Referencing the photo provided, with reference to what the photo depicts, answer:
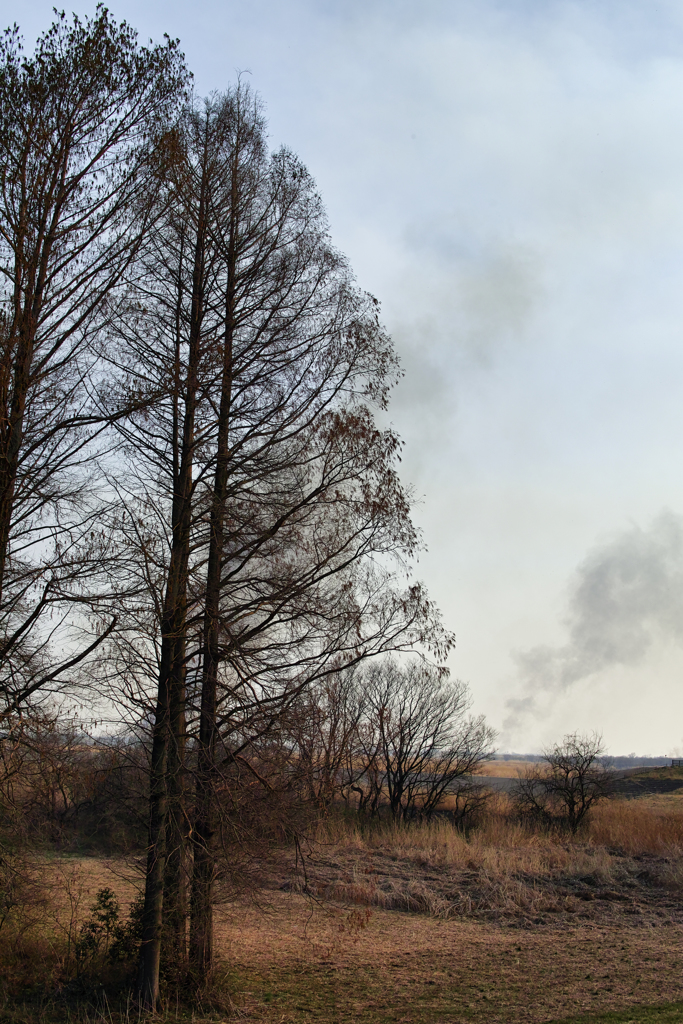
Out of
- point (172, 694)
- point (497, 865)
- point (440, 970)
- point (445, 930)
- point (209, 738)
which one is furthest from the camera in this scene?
point (497, 865)

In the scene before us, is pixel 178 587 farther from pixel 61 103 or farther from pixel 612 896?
pixel 612 896

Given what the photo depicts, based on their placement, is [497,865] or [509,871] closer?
[509,871]

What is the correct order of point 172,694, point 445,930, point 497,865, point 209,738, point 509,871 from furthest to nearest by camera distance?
point 497,865 < point 509,871 < point 445,930 < point 209,738 < point 172,694

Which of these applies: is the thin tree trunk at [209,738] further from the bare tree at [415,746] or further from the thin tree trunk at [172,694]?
the bare tree at [415,746]

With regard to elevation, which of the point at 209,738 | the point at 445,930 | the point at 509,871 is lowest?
the point at 445,930

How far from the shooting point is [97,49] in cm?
764

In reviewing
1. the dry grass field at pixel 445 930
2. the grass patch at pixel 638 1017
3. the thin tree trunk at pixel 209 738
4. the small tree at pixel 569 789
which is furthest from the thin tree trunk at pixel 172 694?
the small tree at pixel 569 789

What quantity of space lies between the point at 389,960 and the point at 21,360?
882 centimetres

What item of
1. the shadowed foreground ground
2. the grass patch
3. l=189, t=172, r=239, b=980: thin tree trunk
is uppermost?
l=189, t=172, r=239, b=980: thin tree trunk

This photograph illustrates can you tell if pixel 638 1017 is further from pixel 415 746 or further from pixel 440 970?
pixel 415 746

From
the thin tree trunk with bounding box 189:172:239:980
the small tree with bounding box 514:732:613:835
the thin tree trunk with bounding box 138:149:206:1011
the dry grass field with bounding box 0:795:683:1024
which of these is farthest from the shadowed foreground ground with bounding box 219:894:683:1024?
the small tree with bounding box 514:732:613:835

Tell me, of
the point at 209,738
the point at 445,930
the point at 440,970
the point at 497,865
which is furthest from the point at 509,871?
the point at 209,738

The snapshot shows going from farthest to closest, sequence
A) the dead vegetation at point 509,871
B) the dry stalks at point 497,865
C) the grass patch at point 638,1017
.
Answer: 1. the dry stalks at point 497,865
2. the dead vegetation at point 509,871
3. the grass patch at point 638,1017

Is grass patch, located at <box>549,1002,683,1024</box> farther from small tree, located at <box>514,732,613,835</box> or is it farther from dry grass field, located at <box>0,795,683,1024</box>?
small tree, located at <box>514,732,613,835</box>
